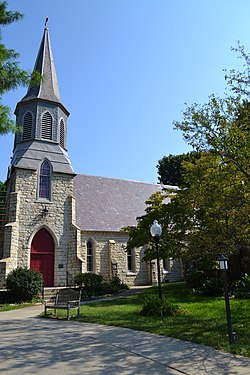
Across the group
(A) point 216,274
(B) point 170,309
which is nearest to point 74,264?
(A) point 216,274

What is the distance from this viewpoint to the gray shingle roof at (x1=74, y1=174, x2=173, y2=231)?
25438mm

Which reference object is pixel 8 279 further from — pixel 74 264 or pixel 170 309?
pixel 170 309

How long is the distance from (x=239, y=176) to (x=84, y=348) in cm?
793

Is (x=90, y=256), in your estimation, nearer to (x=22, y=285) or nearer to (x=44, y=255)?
(x=44, y=255)

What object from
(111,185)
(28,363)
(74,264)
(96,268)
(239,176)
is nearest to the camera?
(28,363)

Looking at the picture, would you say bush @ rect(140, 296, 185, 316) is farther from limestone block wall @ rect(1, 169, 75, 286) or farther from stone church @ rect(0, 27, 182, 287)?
limestone block wall @ rect(1, 169, 75, 286)

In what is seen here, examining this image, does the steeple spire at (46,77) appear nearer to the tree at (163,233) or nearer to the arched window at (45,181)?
the arched window at (45,181)

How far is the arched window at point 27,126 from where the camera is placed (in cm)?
2344

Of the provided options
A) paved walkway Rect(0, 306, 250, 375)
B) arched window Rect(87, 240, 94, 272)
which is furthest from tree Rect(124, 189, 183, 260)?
paved walkway Rect(0, 306, 250, 375)

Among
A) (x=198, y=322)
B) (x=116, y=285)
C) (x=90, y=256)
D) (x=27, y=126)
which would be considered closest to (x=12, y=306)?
(x=116, y=285)

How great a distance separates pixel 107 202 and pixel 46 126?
8445mm

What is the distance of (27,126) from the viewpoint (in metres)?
23.6

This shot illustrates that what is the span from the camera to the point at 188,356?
601 cm

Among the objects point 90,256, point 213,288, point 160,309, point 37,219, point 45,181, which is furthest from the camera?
point 90,256
